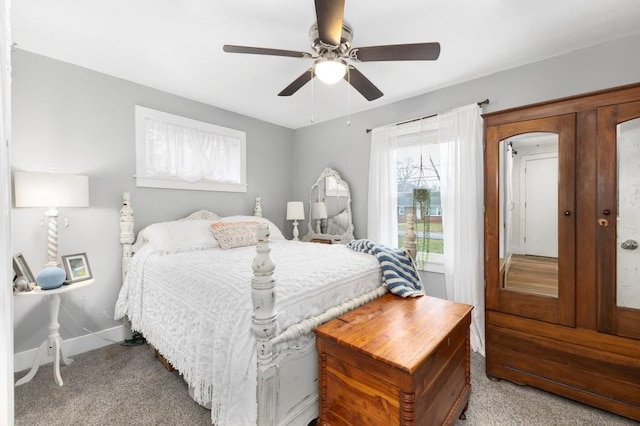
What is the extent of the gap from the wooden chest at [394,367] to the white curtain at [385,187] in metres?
1.68

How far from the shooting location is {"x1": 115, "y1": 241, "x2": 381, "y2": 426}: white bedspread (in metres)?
1.46

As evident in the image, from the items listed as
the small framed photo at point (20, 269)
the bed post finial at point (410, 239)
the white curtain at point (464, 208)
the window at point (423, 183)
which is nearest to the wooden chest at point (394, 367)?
the bed post finial at point (410, 239)

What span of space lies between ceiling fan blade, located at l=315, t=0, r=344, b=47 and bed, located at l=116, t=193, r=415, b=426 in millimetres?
1120

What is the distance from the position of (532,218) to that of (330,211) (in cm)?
249

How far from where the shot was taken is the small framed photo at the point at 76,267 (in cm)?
230

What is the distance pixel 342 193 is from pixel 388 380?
114 inches

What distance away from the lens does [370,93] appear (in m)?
2.36

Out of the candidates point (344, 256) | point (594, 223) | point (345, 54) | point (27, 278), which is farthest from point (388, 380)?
point (27, 278)

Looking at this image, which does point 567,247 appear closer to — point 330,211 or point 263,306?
point 263,306

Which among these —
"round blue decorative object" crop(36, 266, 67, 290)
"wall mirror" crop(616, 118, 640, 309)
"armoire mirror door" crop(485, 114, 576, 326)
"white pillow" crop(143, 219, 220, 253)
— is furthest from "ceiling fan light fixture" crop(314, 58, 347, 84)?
"round blue decorative object" crop(36, 266, 67, 290)

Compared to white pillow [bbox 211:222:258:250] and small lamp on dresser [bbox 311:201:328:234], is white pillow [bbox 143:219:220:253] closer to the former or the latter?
white pillow [bbox 211:222:258:250]

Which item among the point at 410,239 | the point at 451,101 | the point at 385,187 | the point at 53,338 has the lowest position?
the point at 53,338

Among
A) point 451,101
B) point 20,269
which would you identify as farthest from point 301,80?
point 20,269

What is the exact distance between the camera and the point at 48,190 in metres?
2.18
